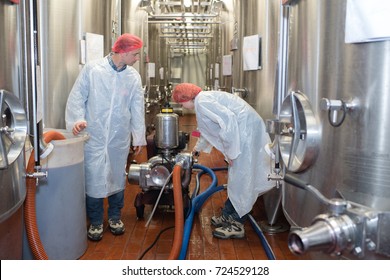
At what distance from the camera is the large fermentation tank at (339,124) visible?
3.01ft


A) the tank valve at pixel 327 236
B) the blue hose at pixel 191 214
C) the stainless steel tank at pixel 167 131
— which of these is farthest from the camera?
the stainless steel tank at pixel 167 131

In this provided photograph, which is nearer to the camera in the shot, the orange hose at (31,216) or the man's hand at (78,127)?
the orange hose at (31,216)

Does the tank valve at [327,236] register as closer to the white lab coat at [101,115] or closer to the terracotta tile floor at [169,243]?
the terracotta tile floor at [169,243]

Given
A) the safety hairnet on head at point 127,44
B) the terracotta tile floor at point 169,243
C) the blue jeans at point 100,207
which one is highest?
the safety hairnet on head at point 127,44

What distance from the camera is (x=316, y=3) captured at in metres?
1.17

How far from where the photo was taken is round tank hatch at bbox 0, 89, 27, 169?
4.08 ft

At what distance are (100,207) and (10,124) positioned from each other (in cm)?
118

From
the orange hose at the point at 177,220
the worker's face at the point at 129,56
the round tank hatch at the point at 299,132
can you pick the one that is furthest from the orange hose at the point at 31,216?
the round tank hatch at the point at 299,132

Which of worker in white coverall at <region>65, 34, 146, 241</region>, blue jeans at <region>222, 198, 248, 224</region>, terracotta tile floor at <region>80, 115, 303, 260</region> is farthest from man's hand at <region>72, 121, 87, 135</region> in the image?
blue jeans at <region>222, 198, 248, 224</region>

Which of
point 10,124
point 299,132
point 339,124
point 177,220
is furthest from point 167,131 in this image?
point 339,124

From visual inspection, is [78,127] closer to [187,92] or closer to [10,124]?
[187,92]

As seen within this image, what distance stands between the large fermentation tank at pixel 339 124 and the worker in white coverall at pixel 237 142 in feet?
3.18

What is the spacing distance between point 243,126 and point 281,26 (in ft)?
3.22

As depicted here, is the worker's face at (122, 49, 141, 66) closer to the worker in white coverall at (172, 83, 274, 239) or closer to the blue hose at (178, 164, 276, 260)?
the worker in white coverall at (172, 83, 274, 239)
